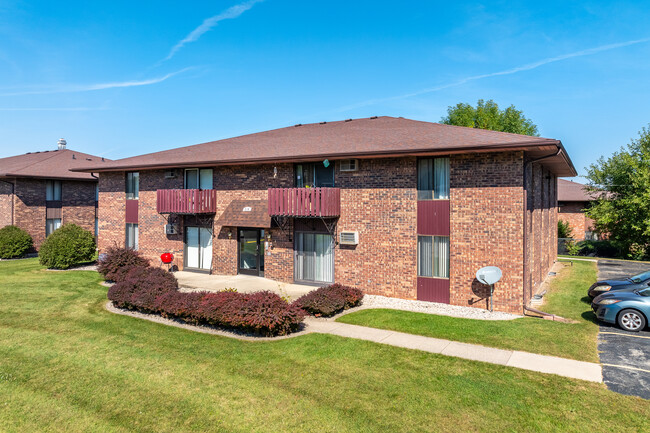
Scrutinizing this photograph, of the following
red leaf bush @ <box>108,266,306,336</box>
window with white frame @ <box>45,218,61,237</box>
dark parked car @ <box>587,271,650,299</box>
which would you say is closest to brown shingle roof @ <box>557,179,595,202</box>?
dark parked car @ <box>587,271,650,299</box>

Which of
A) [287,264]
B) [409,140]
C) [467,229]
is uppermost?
[409,140]

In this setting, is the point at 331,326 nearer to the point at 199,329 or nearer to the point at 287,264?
the point at 199,329

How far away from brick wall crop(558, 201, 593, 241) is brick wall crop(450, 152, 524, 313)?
2703 cm

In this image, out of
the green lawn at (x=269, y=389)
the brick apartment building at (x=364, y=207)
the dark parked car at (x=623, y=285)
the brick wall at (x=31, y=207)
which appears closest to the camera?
the green lawn at (x=269, y=389)

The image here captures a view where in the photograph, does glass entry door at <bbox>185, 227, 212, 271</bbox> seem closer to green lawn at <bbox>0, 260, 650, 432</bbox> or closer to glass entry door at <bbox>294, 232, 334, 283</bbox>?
glass entry door at <bbox>294, 232, 334, 283</bbox>

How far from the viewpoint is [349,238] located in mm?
14672

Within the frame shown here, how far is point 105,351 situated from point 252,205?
877 cm

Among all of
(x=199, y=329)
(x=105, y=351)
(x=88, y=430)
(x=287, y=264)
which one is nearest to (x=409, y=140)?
(x=287, y=264)

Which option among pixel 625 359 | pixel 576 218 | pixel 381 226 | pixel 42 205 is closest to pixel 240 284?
pixel 381 226

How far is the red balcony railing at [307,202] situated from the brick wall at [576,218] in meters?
28.7

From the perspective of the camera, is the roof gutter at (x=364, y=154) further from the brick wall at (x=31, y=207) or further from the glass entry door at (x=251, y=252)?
the brick wall at (x=31, y=207)

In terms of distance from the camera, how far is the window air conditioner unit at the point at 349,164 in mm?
14648

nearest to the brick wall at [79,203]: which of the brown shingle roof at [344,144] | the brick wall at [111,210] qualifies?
the brick wall at [111,210]

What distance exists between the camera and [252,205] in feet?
54.9
